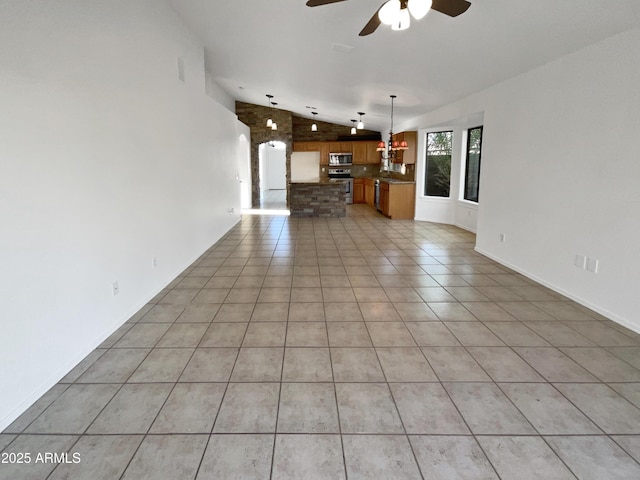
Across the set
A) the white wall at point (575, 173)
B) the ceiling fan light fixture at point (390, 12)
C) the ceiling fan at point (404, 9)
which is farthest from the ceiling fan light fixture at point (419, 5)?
the white wall at point (575, 173)

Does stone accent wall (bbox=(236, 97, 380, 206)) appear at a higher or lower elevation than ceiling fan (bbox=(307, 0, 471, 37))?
higher

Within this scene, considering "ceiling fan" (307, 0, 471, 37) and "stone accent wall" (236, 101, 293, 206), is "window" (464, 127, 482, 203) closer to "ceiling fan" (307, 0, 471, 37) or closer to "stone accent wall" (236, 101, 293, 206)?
"ceiling fan" (307, 0, 471, 37)

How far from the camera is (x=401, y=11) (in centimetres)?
249

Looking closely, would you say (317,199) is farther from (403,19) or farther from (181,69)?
(403,19)

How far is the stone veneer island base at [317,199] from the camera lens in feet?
31.5

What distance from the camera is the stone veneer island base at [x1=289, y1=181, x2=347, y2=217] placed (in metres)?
9.61

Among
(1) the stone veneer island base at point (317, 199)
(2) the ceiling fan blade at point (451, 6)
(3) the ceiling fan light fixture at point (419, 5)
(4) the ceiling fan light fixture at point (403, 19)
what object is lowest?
(1) the stone veneer island base at point (317, 199)

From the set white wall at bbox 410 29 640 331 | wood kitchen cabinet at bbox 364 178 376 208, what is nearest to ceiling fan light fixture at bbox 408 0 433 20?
white wall at bbox 410 29 640 331

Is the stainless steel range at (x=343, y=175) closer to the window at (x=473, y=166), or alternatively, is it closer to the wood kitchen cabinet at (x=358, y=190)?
the wood kitchen cabinet at (x=358, y=190)

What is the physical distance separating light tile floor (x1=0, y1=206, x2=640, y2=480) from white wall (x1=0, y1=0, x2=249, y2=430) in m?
0.26

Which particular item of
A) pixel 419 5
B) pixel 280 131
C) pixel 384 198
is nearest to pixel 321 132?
pixel 280 131

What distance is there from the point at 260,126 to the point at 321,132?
210 centimetres

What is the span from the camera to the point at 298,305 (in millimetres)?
3621

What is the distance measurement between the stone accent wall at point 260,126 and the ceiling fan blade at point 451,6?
937 cm
